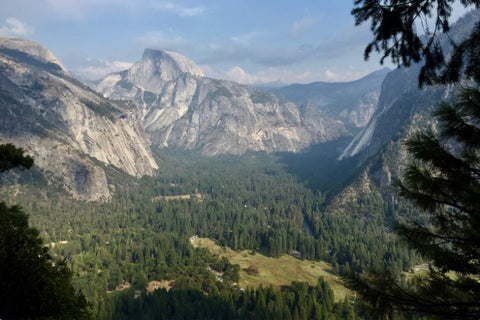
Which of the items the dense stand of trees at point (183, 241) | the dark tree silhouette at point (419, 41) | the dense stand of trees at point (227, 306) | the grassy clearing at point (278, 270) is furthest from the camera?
the grassy clearing at point (278, 270)

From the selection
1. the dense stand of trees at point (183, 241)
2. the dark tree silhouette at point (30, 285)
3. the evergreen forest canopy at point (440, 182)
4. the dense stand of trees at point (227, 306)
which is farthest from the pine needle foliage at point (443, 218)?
the dense stand of trees at point (183, 241)

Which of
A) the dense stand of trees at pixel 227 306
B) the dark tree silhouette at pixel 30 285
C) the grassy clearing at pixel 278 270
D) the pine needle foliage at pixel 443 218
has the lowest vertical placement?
the grassy clearing at pixel 278 270

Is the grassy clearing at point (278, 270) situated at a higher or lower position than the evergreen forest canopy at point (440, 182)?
lower

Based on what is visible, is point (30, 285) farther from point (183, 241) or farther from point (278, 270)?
point (183, 241)

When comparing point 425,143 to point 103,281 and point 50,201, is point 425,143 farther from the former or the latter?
point 50,201

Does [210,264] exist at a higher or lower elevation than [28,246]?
lower

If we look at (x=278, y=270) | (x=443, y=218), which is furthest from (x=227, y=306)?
(x=443, y=218)

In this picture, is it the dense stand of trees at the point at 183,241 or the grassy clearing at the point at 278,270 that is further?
the grassy clearing at the point at 278,270

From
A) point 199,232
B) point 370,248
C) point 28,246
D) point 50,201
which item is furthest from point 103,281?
point 50,201

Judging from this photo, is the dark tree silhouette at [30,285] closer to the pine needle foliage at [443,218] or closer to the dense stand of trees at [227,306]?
the pine needle foliage at [443,218]
